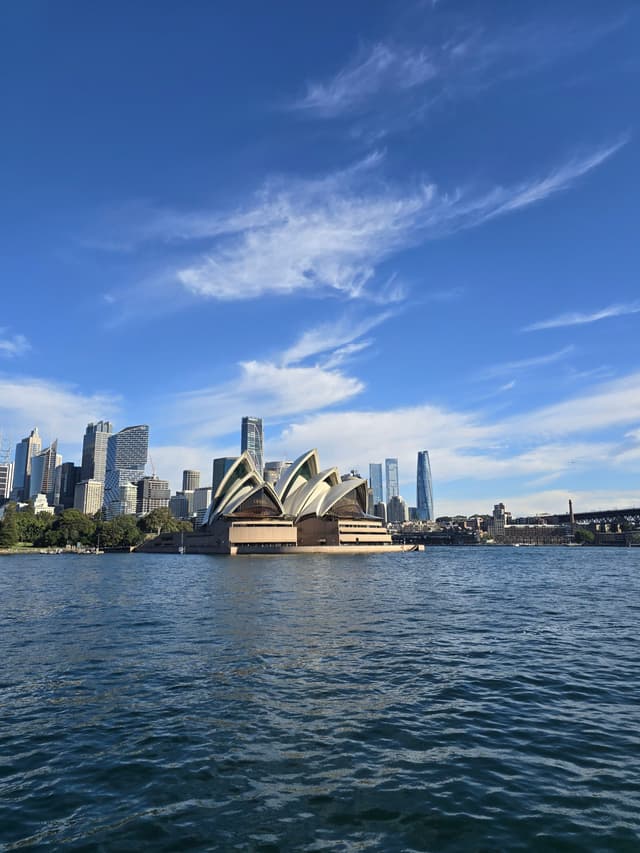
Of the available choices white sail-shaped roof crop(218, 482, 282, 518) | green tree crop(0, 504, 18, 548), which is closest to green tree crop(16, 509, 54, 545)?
green tree crop(0, 504, 18, 548)

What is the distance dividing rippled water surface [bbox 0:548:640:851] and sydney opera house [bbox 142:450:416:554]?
287 ft

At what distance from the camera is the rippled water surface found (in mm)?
7273

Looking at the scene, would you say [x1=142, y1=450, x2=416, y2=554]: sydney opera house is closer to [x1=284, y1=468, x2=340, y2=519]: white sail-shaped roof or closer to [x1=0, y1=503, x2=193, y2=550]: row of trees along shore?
[x1=284, y1=468, x2=340, y2=519]: white sail-shaped roof

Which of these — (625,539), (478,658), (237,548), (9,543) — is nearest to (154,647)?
(478,658)

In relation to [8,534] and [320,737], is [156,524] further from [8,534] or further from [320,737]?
[320,737]

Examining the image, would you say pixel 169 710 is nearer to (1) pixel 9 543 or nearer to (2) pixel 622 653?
(2) pixel 622 653

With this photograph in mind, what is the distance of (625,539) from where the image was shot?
19362 cm

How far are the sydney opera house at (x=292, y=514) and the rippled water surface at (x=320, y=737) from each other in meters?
87.5

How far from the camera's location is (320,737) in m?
10.2

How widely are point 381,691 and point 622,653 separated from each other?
9.10 meters

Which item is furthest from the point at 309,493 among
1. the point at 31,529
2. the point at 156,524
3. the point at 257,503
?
the point at 31,529

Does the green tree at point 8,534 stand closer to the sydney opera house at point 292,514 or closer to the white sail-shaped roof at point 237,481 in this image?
the sydney opera house at point 292,514

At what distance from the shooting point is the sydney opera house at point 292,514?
109 m

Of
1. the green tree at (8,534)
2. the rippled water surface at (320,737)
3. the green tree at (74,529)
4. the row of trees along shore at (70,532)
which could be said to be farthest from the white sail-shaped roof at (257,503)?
the rippled water surface at (320,737)
